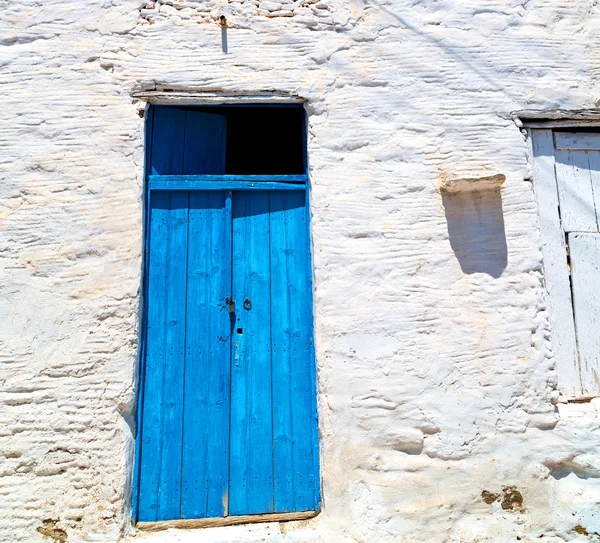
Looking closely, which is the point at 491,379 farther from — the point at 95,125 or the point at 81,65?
the point at 81,65

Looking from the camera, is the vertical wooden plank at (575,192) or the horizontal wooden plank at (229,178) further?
the vertical wooden plank at (575,192)

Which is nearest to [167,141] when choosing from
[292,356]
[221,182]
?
[221,182]

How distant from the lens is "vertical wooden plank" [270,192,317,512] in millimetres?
3012

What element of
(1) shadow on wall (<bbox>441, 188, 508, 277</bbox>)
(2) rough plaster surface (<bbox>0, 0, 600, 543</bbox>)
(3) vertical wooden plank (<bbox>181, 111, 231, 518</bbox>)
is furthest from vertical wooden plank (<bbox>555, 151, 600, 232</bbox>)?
(3) vertical wooden plank (<bbox>181, 111, 231, 518</bbox>)

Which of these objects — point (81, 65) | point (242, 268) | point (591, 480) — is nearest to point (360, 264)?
point (242, 268)

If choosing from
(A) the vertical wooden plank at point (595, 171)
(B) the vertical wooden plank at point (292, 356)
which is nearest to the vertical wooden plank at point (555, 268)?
(A) the vertical wooden plank at point (595, 171)

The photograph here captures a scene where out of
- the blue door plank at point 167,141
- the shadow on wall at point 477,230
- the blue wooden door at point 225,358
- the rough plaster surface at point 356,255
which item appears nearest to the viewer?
the rough plaster surface at point 356,255

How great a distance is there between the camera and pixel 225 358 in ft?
10.2

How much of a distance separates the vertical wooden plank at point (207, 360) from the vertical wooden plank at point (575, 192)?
7.24ft

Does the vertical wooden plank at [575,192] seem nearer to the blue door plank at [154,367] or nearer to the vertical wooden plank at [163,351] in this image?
the vertical wooden plank at [163,351]

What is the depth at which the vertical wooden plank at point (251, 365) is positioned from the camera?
299cm

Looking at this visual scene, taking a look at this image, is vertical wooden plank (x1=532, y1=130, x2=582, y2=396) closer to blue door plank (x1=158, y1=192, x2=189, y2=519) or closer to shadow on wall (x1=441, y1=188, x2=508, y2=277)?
shadow on wall (x1=441, y1=188, x2=508, y2=277)

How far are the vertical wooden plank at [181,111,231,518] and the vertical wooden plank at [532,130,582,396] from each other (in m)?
2.03

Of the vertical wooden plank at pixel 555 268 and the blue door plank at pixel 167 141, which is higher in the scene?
the blue door plank at pixel 167 141
